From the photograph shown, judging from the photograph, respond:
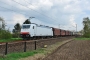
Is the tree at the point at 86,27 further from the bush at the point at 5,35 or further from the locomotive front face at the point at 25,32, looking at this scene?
the locomotive front face at the point at 25,32

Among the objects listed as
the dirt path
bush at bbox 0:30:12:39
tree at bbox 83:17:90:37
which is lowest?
the dirt path

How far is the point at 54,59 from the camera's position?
16234mm

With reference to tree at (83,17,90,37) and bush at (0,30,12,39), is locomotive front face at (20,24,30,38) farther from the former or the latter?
tree at (83,17,90,37)

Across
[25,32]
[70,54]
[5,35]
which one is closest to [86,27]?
[5,35]

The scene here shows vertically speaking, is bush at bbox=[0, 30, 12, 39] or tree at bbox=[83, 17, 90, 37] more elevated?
tree at bbox=[83, 17, 90, 37]

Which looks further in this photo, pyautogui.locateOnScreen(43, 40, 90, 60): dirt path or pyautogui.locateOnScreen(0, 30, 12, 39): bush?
pyautogui.locateOnScreen(0, 30, 12, 39): bush

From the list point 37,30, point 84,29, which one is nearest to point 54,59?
point 37,30

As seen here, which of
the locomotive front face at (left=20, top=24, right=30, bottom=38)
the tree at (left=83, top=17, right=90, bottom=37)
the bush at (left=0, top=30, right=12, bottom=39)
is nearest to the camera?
the locomotive front face at (left=20, top=24, right=30, bottom=38)

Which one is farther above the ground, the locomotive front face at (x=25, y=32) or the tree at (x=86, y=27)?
the tree at (x=86, y=27)

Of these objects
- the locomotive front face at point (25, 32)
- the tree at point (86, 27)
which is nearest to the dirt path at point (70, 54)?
the locomotive front face at point (25, 32)

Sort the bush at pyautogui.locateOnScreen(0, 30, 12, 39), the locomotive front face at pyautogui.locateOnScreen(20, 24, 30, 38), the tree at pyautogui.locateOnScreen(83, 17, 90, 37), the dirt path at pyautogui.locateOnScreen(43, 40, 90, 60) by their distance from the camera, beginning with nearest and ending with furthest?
the dirt path at pyautogui.locateOnScreen(43, 40, 90, 60), the locomotive front face at pyautogui.locateOnScreen(20, 24, 30, 38), the bush at pyautogui.locateOnScreen(0, 30, 12, 39), the tree at pyautogui.locateOnScreen(83, 17, 90, 37)

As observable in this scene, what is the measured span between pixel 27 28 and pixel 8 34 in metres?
14.5

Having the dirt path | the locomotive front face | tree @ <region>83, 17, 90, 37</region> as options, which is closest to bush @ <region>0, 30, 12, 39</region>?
the locomotive front face

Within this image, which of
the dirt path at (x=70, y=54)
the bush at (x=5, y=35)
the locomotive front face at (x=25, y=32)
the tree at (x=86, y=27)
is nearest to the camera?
the dirt path at (x=70, y=54)
